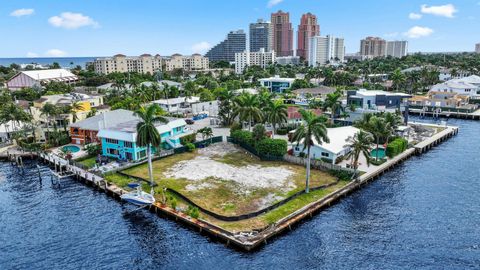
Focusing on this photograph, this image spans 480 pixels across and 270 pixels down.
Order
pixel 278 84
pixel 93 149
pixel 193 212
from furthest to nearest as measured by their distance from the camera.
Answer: pixel 278 84, pixel 93 149, pixel 193 212

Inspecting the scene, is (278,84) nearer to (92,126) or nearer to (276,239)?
(92,126)

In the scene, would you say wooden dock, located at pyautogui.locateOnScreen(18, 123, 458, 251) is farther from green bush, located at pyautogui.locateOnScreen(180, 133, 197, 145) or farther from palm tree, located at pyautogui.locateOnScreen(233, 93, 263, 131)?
palm tree, located at pyautogui.locateOnScreen(233, 93, 263, 131)

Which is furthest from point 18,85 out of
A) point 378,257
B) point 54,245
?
point 378,257

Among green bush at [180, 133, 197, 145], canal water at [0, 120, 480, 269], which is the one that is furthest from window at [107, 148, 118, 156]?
green bush at [180, 133, 197, 145]

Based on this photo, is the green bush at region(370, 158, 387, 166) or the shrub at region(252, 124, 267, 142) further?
the shrub at region(252, 124, 267, 142)

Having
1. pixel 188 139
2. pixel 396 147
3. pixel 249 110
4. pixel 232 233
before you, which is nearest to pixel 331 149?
pixel 396 147

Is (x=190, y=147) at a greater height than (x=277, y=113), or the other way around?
(x=277, y=113)

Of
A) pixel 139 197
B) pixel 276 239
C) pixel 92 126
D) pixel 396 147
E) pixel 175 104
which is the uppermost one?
pixel 175 104

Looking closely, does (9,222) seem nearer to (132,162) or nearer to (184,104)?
(132,162)

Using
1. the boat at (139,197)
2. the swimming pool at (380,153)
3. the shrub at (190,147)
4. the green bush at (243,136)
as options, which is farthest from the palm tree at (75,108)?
the swimming pool at (380,153)
